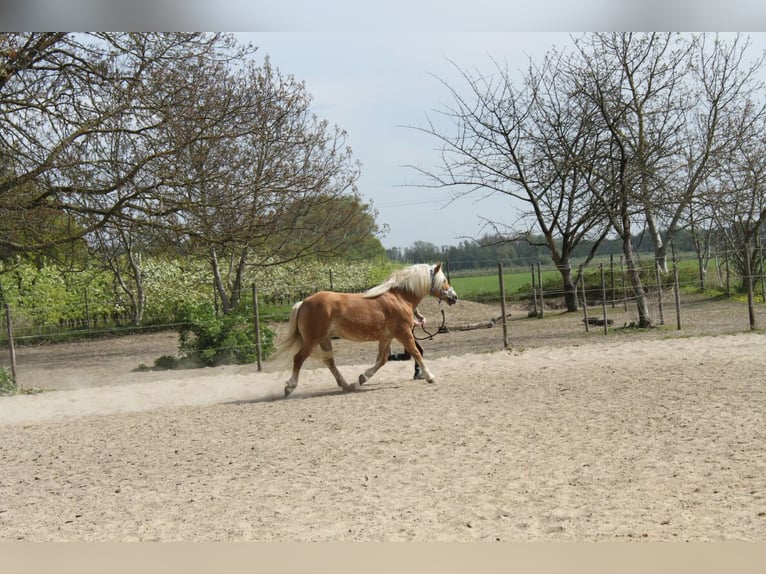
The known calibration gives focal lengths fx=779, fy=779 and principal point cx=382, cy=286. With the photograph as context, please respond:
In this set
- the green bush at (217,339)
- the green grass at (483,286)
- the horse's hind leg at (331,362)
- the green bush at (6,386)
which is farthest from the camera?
the green grass at (483,286)

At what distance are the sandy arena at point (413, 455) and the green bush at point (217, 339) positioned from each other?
1958 mm

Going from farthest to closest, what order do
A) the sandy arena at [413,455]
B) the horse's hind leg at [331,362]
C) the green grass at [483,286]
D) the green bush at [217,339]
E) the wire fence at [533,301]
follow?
the green grass at [483,286] → the wire fence at [533,301] → the green bush at [217,339] → the horse's hind leg at [331,362] → the sandy arena at [413,455]

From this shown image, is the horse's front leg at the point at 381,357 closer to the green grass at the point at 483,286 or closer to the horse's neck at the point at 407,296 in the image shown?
the horse's neck at the point at 407,296

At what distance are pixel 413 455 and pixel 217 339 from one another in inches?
258

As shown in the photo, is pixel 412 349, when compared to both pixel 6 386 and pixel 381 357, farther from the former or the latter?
pixel 6 386

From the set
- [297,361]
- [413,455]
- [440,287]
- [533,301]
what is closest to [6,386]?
[297,361]

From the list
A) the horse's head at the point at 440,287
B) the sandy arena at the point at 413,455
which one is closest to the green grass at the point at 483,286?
the horse's head at the point at 440,287

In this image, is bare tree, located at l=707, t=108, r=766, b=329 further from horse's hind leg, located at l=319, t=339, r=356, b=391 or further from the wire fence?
horse's hind leg, located at l=319, t=339, r=356, b=391

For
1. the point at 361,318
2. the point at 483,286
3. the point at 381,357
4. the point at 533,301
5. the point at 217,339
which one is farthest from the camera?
the point at 483,286

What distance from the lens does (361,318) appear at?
23.4 feet

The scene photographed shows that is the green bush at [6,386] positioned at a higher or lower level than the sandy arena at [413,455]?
higher

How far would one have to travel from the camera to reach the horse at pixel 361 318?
7.08 metres

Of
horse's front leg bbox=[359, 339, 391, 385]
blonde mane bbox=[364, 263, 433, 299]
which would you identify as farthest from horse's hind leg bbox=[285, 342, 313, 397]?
blonde mane bbox=[364, 263, 433, 299]

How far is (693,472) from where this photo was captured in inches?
149
